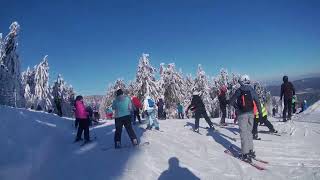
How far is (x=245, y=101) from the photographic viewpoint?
10945 millimetres

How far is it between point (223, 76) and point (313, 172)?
7871cm

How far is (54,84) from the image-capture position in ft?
216

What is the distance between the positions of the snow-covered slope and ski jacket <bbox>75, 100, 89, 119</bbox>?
117 cm

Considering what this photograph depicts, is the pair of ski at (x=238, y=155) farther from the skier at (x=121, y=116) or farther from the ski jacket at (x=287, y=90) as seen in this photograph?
the ski jacket at (x=287, y=90)

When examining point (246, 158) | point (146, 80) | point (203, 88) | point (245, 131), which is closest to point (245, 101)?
point (245, 131)

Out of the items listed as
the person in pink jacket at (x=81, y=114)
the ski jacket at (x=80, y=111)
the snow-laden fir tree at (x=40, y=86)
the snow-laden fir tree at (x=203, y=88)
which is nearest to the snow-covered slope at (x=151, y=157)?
the person in pink jacket at (x=81, y=114)

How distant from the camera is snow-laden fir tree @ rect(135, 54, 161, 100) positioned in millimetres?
52469

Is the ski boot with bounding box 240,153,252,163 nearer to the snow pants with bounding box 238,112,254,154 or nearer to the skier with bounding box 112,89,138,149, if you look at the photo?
the snow pants with bounding box 238,112,254,154

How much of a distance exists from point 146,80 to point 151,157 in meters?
42.8

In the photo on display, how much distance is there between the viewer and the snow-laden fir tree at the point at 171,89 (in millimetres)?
58938

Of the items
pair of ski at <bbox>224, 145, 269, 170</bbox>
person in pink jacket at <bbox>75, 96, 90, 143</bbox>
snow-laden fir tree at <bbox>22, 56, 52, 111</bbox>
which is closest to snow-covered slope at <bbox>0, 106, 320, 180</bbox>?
pair of ski at <bbox>224, 145, 269, 170</bbox>

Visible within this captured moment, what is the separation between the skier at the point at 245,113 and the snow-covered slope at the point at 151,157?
0.49 metres

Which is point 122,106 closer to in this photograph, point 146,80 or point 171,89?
point 146,80

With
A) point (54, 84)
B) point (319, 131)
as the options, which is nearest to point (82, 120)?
point (319, 131)
